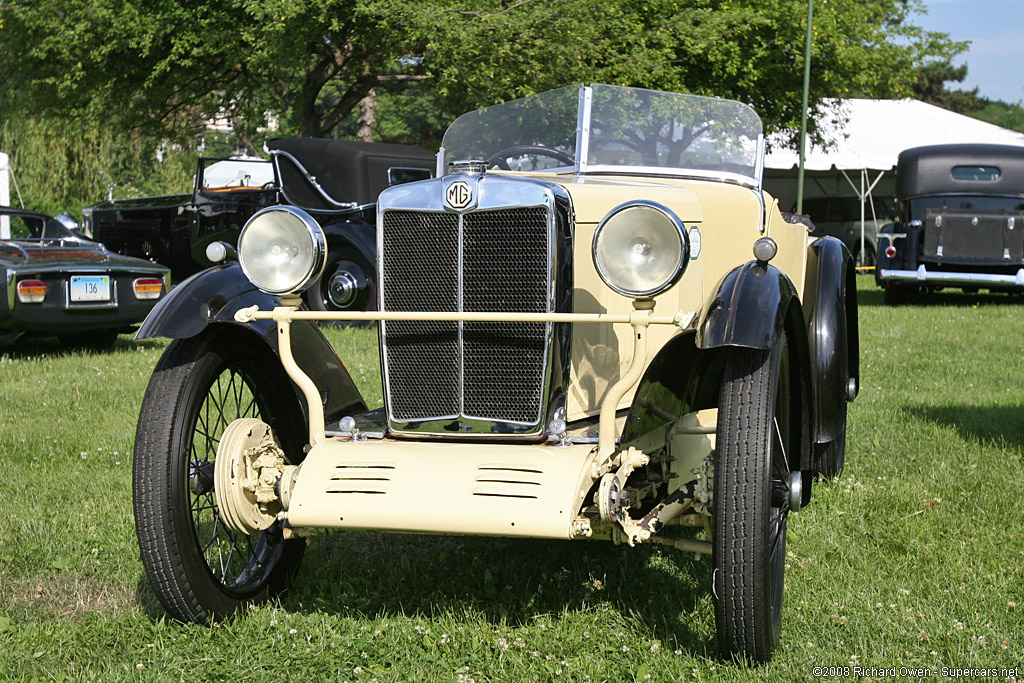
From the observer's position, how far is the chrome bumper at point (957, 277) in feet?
38.6

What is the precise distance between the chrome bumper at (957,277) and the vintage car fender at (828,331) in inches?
315

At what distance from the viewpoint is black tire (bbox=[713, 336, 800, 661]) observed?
8.46 feet

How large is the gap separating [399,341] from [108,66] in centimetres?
1412

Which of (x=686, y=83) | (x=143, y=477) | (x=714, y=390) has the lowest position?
(x=143, y=477)

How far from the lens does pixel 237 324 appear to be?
3266 millimetres

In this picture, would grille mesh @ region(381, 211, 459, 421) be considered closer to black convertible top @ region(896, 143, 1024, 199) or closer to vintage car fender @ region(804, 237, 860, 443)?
vintage car fender @ region(804, 237, 860, 443)

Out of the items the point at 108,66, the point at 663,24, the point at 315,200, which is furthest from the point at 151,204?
the point at 663,24

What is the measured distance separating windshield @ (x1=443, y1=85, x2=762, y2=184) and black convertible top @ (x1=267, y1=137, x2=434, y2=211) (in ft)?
20.4

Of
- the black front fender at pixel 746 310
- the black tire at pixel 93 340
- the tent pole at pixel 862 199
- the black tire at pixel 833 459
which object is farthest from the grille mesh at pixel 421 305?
the tent pole at pixel 862 199

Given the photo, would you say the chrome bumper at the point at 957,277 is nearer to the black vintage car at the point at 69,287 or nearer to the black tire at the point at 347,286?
the black tire at the point at 347,286

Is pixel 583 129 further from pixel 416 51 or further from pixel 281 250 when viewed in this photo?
pixel 416 51

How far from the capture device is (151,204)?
12508mm

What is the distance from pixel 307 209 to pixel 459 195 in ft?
25.3

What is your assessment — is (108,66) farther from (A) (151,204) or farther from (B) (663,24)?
(B) (663,24)
